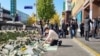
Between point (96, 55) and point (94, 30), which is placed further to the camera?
point (94, 30)

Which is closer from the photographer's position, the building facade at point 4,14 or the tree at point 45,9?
the tree at point 45,9

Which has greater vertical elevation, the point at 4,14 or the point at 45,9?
the point at 4,14

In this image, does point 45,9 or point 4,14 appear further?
point 4,14

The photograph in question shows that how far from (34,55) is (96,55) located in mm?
3144

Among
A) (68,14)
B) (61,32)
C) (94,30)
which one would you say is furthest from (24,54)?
(68,14)

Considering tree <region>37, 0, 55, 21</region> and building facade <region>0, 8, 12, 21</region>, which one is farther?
building facade <region>0, 8, 12, 21</region>

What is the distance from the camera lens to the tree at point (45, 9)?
106 metres

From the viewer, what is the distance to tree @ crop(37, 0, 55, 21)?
106481 millimetres

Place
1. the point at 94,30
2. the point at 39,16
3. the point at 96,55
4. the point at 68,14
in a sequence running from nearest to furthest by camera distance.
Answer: the point at 96,55 < the point at 94,30 < the point at 39,16 < the point at 68,14

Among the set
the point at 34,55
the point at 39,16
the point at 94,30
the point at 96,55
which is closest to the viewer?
the point at 34,55

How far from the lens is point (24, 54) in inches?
505

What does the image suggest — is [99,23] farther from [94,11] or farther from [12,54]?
[12,54]

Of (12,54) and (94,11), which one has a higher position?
(94,11)

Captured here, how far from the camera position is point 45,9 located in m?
109
